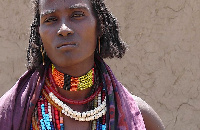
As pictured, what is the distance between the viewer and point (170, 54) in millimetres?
4188

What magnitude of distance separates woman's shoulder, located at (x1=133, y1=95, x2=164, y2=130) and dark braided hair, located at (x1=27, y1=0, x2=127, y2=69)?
0.28m

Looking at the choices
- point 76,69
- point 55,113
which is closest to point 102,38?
point 76,69

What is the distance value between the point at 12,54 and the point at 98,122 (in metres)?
2.29

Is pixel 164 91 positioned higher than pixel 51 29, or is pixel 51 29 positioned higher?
pixel 51 29

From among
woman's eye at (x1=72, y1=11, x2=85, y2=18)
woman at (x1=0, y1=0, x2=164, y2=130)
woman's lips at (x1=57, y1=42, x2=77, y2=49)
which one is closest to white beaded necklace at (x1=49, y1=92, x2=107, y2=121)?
woman at (x1=0, y1=0, x2=164, y2=130)

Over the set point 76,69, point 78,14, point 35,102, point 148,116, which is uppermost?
point 78,14

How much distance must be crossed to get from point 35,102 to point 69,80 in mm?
191

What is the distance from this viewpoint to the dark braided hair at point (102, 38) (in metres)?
2.08

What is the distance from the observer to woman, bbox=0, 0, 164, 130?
1.90 m

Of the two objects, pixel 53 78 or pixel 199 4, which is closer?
pixel 53 78

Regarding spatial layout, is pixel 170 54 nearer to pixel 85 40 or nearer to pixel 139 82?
pixel 139 82

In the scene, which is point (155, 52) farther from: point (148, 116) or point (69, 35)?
point (69, 35)

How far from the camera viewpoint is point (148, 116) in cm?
229

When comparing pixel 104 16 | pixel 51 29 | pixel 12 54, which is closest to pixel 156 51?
pixel 12 54
